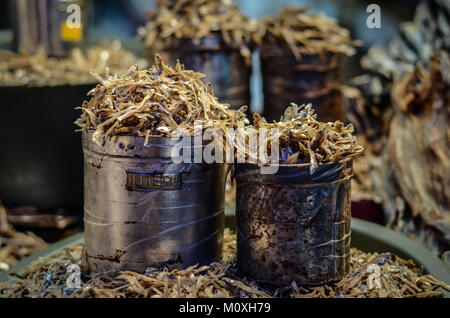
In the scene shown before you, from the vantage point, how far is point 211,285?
2.38 m

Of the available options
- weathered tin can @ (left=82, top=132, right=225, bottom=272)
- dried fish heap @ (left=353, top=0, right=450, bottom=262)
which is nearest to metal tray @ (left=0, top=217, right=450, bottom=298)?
dried fish heap @ (left=353, top=0, right=450, bottom=262)

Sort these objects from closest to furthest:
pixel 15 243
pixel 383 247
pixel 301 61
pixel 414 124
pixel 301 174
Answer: pixel 301 174, pixel 383 247, pixel 15 243, pixel 414 124, pixel 301 61

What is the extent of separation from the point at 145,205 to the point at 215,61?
2818 millimetres

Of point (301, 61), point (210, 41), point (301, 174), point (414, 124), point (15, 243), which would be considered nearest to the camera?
point (301, 174)

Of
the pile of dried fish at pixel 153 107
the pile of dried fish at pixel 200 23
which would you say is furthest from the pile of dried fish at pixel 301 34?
the pile of dried fish at pixel 153 107

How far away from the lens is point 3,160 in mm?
4691

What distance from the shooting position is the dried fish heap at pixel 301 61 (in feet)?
16.4

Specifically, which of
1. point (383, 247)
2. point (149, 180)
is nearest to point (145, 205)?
point (149, 180)

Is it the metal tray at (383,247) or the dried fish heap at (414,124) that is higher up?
the dried fish heap at (414,124)

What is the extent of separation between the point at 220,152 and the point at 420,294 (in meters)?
1.12

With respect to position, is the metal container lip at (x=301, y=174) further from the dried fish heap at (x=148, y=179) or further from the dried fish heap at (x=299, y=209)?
the dried fish heap at (x=148, y=179)

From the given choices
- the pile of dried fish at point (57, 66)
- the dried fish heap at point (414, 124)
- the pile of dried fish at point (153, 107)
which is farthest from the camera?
the pile of dried fish at point (57, 66)

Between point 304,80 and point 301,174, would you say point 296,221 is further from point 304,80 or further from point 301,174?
point 304,80
